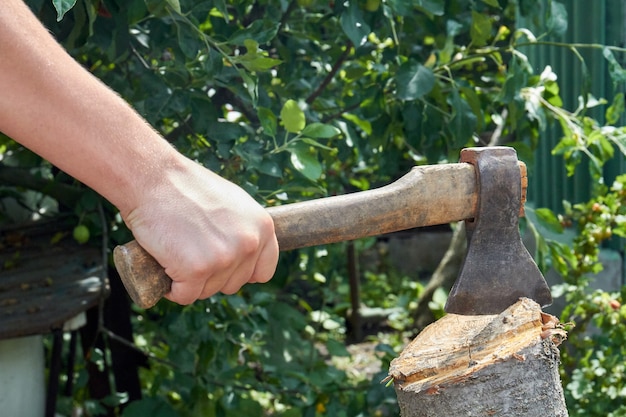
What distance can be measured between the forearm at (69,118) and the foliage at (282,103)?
2.14 ft

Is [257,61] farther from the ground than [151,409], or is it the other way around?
[257,61]

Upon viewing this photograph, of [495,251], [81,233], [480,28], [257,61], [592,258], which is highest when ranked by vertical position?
[257,61]

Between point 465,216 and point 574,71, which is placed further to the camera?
point 574,71

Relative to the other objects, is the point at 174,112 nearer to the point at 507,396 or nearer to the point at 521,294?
the point at 521,294

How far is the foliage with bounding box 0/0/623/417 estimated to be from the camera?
242cm

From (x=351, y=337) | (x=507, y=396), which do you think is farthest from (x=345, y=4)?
(x=351, y=337)

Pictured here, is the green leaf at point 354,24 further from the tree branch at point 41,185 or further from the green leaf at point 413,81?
the tree branch at point 41,185

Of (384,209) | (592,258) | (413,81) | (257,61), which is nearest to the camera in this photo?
(384,209)

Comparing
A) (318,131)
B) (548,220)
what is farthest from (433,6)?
(548,220)

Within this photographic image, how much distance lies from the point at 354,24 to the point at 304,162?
41cm

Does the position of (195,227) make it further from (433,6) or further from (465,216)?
(433,6)

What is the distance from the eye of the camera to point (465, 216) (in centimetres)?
183

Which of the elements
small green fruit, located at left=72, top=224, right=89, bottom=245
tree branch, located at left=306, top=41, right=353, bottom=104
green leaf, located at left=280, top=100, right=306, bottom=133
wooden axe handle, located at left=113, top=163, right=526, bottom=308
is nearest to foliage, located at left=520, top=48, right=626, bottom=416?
tree branch, located at left=306, top=41, right=353, bottom=104

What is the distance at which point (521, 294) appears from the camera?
1.85 meters
